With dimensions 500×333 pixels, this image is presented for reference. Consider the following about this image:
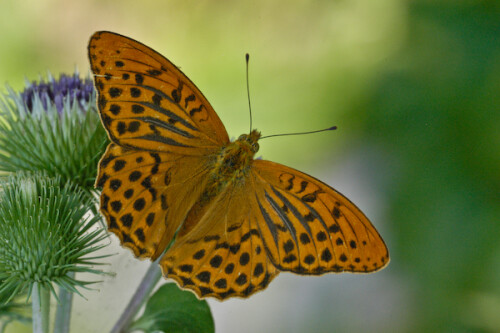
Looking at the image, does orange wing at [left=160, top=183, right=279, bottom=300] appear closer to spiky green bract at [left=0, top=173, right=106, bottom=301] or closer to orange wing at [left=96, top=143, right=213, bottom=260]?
orange wing at [left=96, top=143, right=213, bottom=260]

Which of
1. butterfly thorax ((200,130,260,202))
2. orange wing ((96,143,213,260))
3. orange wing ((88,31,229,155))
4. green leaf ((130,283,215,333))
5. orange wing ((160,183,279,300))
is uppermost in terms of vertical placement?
orange wing ((88,31,229,155))

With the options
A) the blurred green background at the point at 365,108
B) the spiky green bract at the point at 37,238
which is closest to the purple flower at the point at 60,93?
the spiky green bract at the point at 37,238

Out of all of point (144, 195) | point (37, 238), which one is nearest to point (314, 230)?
point (144, 195)

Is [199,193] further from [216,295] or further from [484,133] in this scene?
[484,133]

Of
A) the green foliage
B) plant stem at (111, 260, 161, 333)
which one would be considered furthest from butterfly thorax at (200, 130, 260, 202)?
the green foliage

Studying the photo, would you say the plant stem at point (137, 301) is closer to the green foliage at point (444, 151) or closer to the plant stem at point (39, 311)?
the plant stem at point (39, 311)

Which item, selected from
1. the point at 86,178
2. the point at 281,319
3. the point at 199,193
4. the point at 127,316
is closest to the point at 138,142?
the point at 199,193

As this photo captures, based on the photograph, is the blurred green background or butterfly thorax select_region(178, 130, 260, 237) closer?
butterfly thorax select_region(178, 130, 260, 237)
